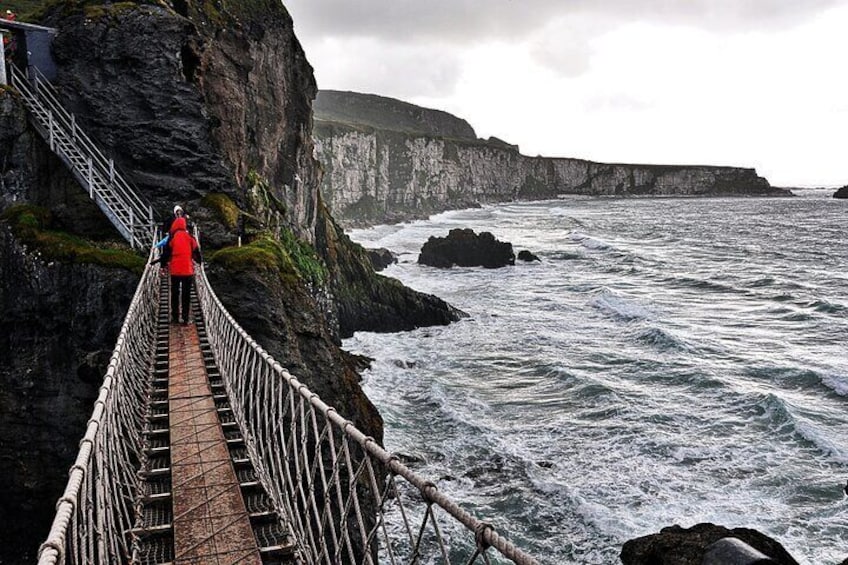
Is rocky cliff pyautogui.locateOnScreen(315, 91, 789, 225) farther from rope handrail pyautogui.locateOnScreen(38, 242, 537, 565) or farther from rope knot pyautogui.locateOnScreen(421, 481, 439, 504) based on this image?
rope knot pyautogui.locateOnScreen(421, 481, 439, 504)

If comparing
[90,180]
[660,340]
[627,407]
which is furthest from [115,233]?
[660,340]

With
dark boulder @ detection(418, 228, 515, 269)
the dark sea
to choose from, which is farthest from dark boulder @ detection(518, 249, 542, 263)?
the dark sea

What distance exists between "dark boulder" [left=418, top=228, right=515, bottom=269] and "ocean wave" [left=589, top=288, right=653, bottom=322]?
12.4m

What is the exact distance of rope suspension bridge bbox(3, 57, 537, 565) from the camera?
11.1 feet

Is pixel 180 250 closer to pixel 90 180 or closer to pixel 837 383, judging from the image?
pixel 90 180

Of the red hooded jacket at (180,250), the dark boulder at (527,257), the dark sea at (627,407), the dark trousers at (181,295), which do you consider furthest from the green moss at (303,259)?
the dark boulder at (527,257)

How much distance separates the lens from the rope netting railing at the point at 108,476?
2.95 m

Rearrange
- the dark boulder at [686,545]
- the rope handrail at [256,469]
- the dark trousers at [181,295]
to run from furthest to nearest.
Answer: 1. the dark trousers at [181,295]
2. the dark boulder at [686,545]
3. the rope handrail at [256,469]

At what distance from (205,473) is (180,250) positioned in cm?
583

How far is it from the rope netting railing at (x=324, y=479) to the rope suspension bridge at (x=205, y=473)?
0.07 ft

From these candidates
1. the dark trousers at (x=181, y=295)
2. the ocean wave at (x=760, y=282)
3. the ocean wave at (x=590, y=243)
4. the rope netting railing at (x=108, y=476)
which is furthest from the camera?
the ocean wave at (x=590, y=243)

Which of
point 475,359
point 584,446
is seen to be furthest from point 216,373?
point 475,359

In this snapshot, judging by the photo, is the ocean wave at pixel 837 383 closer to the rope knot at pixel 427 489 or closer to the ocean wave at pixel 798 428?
the ocean wave at pixel 798 428

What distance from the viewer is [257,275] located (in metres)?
11.9
